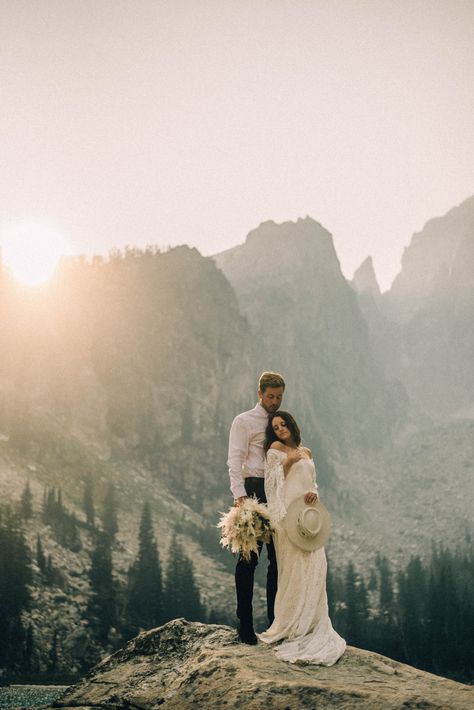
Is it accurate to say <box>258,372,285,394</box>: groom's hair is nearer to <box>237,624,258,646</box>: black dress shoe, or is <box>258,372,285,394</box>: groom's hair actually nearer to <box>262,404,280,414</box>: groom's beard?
<box>262,404,280,414</box>: groom's beard

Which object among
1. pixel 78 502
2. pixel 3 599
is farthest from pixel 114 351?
pixel 3 599

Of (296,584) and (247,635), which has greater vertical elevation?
(296,584)

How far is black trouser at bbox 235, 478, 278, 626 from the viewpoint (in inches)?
447

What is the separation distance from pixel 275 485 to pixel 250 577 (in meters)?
1.61

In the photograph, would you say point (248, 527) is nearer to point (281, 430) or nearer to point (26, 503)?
point (281, 430)

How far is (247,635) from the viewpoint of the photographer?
1118 cm

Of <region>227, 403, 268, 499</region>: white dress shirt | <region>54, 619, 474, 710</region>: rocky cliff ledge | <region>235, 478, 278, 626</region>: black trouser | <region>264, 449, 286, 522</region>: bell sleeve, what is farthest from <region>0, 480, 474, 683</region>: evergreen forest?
<region>264, 449, 286, 522</region>: bell sleeve

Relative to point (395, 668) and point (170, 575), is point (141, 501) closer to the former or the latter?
point (170, 575)

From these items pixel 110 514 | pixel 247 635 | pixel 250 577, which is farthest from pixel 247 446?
pixel 110 514

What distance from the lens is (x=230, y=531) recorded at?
11.3m

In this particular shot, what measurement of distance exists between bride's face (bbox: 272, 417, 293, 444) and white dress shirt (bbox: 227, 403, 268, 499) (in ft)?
1.22

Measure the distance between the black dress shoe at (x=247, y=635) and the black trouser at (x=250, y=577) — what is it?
0.08 meters

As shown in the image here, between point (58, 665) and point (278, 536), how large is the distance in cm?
8139

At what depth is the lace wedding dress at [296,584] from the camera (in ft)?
35.5
